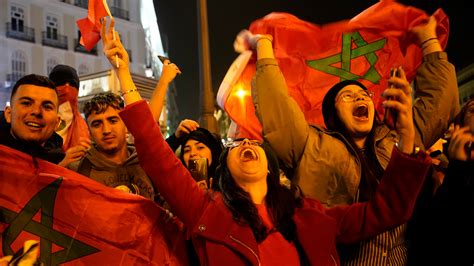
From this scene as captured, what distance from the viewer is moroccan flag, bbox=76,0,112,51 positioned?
308 centimetres

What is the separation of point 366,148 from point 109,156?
5.98ft

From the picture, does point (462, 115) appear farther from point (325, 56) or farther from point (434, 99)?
point (325, 56)

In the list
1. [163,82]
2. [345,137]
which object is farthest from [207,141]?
[345,137]

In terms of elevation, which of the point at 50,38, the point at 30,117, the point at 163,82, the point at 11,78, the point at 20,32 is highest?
the point at 20,32

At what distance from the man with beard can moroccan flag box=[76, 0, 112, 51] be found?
493 millimetres

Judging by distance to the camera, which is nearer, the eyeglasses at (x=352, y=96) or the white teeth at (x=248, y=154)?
the white teeth at (x=248, y=154)

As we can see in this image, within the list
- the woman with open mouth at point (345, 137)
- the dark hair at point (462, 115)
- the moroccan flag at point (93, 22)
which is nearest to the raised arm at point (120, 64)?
the moroccan flag at point (93, 22)

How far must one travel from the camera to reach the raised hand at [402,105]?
8.11 ft

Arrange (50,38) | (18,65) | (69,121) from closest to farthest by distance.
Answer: (69,121) → (18,65) → (50,38)

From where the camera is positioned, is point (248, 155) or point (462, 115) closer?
point (248, 155)

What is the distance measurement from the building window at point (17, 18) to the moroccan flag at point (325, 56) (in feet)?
118

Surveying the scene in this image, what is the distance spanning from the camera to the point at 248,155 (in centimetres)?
271

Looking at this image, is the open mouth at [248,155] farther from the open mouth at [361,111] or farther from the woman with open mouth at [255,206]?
the open mouth at [361,111]

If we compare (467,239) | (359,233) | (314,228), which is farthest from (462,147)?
(314,228)
